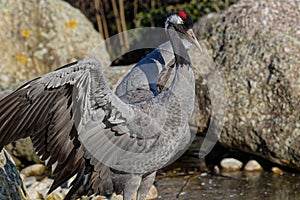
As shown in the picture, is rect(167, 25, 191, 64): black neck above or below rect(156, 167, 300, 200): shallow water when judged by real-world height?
A: above

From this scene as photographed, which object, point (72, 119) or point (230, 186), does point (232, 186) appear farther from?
point (72, 119)

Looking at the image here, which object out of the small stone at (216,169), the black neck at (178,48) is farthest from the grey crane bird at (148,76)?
the small stone at (216,169)

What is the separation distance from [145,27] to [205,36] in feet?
11.1

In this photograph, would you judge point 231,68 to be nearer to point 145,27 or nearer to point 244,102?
point 244,102

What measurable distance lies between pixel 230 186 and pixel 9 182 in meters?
2.56

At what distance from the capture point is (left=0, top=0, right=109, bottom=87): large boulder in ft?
34.2

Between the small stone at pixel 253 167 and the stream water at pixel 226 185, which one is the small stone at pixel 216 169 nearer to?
the stream water at pixel 226 185

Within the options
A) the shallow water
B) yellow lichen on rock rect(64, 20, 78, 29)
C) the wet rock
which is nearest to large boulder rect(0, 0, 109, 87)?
yellow lichen on rock rect(64, 20, 78, 29)

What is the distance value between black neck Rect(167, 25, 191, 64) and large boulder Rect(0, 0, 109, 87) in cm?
455

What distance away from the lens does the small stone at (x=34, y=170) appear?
833cm

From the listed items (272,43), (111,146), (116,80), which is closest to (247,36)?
(272,43)

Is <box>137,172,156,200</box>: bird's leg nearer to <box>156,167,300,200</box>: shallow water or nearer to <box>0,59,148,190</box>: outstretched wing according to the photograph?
<box>0,59,148,190</box>: outstretched wing

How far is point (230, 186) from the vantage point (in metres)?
7.35

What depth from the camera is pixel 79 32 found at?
10.8 m
